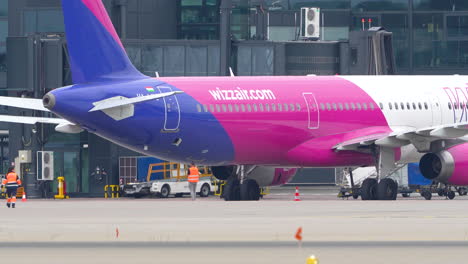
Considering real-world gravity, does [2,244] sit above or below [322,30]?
below

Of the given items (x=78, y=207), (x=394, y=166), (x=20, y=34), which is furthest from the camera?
(x=20, y=34)

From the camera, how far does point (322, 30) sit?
86.6 meters

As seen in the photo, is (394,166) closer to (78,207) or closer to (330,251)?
(78,207)

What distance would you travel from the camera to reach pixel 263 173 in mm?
50938

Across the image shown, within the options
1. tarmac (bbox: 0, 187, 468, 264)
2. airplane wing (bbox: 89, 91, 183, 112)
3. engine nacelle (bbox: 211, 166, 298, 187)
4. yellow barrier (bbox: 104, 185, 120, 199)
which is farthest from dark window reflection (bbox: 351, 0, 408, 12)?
tarmac (bbox: 0, 187, 468, 264)

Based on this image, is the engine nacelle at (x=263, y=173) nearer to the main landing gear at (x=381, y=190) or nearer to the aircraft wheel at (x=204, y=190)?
the main landing gear at (x=381, y=190)

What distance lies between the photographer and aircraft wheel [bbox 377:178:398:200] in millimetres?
45875

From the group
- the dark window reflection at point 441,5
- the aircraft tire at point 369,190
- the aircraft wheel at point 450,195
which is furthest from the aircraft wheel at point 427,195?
the dark window reflection at point 441,5

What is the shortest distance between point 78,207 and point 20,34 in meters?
35.7

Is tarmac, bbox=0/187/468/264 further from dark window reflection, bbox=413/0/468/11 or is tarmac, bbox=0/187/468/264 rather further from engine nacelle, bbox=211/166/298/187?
dark window reflection, bbox=413/0/468/11

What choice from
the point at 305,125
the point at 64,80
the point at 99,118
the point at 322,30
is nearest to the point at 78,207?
the point at 99,118

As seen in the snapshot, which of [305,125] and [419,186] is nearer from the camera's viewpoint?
[305,125]

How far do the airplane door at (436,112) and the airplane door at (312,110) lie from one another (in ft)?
16.2

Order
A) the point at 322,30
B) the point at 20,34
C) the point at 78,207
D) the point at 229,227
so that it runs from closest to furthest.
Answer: the point at 229,227 < the point at 78,207 < the point at 20,34 < the point at 322,30
